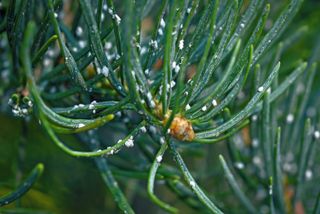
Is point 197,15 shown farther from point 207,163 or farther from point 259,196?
point 207,163

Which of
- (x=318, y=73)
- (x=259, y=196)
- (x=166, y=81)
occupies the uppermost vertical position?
(x=166, y=81)

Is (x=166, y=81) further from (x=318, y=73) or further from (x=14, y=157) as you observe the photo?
(x=318, y=73)

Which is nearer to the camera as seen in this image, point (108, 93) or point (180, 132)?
point (180, 132)

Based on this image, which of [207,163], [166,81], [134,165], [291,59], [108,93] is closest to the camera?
[166,81]

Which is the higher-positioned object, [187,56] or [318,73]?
[187,56]

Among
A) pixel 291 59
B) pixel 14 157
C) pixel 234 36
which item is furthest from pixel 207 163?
pixel 234 36

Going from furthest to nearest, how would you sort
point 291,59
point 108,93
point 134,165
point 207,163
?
point 207,163
point 291,59
point 134,165
point 108,93

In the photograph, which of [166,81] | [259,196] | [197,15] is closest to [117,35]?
[166,81]
